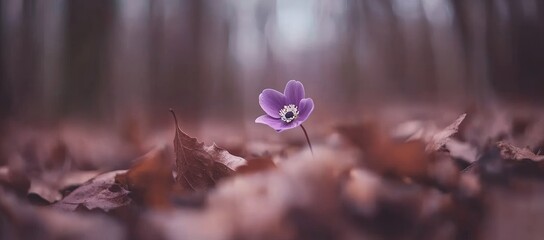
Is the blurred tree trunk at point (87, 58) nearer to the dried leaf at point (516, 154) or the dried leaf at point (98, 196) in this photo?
the dried leaf at point (98, 196)

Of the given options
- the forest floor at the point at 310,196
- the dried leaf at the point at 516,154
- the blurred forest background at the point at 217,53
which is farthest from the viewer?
the blurred forest background at the point at 217,53

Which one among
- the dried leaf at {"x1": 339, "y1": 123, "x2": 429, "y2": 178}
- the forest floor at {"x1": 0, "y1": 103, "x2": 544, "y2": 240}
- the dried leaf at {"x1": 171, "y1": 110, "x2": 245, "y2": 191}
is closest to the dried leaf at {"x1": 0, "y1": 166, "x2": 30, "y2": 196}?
the forest floor at {"x1": 0, "y1": 103, "x2": 544, "y2": 240}

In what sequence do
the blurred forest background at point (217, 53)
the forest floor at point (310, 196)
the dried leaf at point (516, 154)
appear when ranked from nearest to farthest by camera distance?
the forest floor at point (310, 196) < the dried leaf at point (516, 154) < the blurred forest background at point (217, 53)

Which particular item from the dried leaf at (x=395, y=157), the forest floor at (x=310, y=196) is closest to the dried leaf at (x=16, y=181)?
the forest floor at (x=310, y=196)

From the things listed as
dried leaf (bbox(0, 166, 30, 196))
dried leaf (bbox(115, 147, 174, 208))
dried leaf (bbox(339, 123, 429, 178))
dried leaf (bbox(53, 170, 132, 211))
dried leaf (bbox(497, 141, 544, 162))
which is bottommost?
dried leaf (bbox(0, 166, 30, 196))

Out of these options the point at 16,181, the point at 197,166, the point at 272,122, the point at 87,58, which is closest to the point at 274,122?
the point at 272,122

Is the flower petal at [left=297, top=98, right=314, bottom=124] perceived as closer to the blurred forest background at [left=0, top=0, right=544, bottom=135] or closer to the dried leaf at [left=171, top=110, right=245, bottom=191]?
the dried leaf at [left=171, top=110, right=245, bottom=191]

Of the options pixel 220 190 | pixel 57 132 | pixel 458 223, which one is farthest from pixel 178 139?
pixel 57 132
